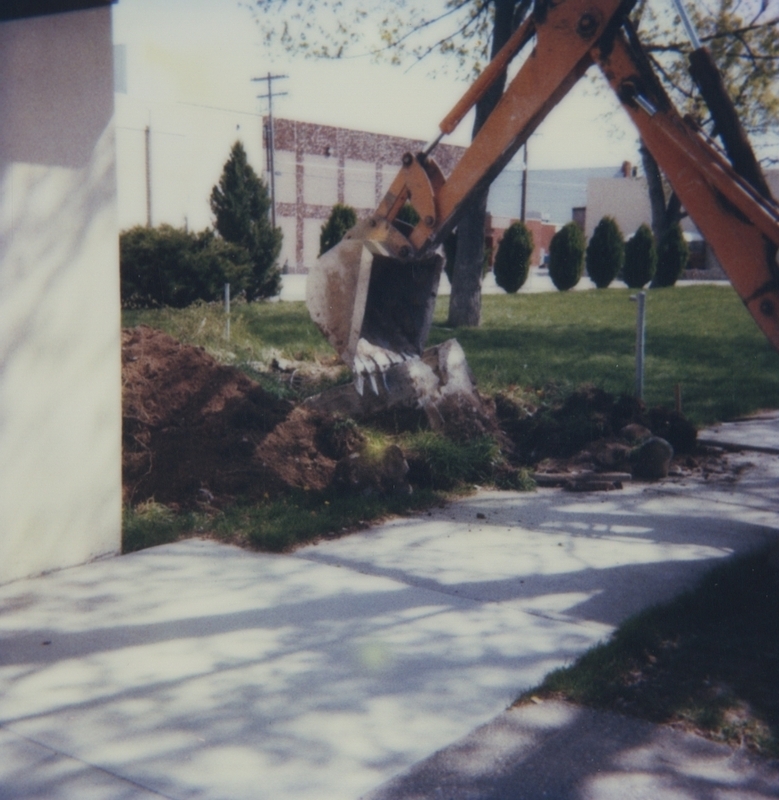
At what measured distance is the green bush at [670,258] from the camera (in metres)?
34.6

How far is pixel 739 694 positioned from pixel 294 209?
55.1m

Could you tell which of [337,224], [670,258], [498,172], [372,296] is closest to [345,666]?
[372,296]

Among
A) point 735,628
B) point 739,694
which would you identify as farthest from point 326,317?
point 739,694

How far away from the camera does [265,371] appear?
10344mm

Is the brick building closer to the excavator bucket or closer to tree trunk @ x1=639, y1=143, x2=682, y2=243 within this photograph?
tree trunk @ x1=639, y1=143, x2=682, y2=243

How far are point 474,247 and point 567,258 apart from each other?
1507cm

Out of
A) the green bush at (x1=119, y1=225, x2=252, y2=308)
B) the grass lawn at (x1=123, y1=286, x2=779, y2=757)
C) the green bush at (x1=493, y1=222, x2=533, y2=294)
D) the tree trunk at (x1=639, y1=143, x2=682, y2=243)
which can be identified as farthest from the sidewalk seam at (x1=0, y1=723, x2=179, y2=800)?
the tree trunk at (x1=639, y1=143, x2=682, y2=243)

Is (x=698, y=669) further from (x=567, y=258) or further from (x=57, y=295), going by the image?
(x=567, y=258)

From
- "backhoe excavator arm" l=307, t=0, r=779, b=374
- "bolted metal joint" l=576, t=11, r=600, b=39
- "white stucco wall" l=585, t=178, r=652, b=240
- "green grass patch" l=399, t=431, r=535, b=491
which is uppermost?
"white stucco wall" l=585, t=178, r=652, b=240

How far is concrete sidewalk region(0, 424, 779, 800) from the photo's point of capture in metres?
3.33

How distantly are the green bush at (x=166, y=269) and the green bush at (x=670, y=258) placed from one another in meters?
19.2

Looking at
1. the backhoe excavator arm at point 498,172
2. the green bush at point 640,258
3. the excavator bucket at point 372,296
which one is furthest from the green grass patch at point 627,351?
the green bush at point 640,258

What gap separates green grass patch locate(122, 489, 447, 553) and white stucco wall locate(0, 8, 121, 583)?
541 millimetres

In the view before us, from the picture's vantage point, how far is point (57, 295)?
16.8 feet
